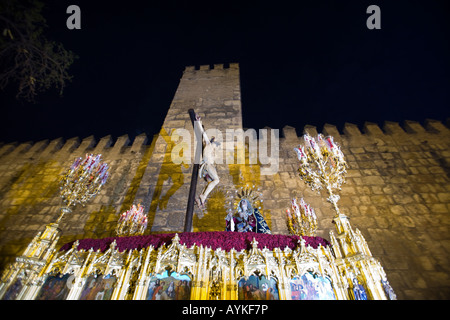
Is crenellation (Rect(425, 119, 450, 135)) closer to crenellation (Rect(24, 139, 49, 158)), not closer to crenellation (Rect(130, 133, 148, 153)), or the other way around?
crenellation (Rect(130, 133, 148, 153))

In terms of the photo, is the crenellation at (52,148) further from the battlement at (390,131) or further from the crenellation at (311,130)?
the crenellation at (311,130)

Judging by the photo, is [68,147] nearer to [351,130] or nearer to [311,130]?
[311,130]

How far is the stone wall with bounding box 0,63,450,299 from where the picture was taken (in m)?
5.66

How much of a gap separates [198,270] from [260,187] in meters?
5.16

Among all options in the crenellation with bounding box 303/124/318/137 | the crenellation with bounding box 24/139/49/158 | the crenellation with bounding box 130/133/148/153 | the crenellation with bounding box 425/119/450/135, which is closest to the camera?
the crenellation with bounding box 425/119/450/135

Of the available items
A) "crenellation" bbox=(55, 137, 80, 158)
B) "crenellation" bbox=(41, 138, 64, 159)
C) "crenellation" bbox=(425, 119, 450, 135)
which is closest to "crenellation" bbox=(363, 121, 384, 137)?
"crenellation" bbox=(425, 119, 450, 135)

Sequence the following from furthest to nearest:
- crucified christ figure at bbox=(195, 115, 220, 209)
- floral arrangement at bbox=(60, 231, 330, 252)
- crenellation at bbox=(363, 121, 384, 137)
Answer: crenellation at bbox=(363, 121, 384, 137)
crucified christ figure at bbox=(195, 115, 220, 209)
floral arrangement at bbox=(60, 231, 330, 252)

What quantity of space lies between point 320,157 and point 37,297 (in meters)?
4.91

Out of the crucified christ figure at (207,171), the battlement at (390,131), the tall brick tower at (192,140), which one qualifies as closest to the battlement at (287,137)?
the battlement at (390,131)

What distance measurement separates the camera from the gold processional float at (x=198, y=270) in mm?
2414

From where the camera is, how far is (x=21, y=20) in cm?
353

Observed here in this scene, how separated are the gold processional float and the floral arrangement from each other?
13 mm

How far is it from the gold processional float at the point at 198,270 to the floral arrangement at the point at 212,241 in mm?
13
